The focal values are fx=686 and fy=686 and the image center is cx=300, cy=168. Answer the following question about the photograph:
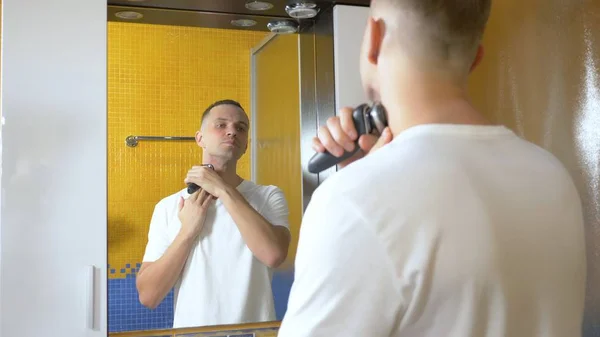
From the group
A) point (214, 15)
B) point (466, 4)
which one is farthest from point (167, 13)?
point (466, 4)

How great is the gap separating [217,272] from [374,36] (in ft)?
2.78

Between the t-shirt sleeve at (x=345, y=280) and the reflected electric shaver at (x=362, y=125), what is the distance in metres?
0.20

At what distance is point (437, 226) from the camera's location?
2.11ft

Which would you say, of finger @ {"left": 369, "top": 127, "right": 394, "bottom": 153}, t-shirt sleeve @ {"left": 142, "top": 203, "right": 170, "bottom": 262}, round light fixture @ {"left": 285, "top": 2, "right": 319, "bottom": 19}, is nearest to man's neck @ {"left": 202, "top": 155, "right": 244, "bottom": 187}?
t-shirt sleeve @ {"left": 142, "top": 203, "right": 170, "bottom": 262}

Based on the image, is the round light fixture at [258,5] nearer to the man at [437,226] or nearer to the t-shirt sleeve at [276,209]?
the t-shirt sleeve at [276,209]

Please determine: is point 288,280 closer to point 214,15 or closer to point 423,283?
point 214,15

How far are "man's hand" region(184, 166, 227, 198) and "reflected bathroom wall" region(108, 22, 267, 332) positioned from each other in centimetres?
2

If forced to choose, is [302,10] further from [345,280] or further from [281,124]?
[345,280]

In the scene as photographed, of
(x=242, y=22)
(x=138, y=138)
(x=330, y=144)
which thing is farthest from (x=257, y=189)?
(x=330, y=144)

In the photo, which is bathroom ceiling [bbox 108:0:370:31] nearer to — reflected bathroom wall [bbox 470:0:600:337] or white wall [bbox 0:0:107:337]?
white wall [bbox 0:0:107:337]

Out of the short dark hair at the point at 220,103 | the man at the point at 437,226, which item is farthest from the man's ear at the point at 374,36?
the short dark hair at the point at 220,103

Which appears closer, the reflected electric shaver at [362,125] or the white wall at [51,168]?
the reflected electric shaver at [362,125]

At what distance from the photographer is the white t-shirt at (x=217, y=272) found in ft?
4.83

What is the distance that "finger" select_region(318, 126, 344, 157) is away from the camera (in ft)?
3.00
